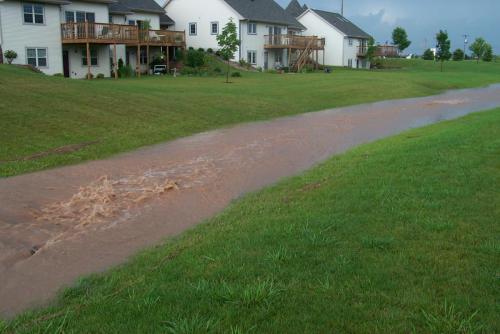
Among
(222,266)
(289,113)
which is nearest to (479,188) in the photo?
(222,266)

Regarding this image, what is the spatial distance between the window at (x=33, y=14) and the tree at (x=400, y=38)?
63102 millimetres

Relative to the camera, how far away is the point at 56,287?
19.3 ft

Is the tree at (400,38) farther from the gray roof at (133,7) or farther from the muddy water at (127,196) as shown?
the muddy water at (127,196)

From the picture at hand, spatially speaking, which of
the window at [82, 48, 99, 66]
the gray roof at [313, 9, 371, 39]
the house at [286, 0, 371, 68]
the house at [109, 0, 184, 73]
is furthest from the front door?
the gray roof at [313, 9, 371, 39]

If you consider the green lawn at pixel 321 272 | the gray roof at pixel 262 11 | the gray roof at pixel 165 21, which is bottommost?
the green lawn at pixel 321 272

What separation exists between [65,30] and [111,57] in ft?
16.5

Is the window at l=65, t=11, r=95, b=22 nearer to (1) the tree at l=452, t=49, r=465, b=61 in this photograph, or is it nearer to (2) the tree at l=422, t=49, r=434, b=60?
(2) the tree at l=422, t=49, r=434, b=60

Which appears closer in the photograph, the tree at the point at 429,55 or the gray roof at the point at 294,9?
the gray roof at the point at 294,9

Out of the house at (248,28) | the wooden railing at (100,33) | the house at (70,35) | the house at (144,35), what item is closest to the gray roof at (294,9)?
the house at (248,28)

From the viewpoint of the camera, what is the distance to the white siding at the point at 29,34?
116ft

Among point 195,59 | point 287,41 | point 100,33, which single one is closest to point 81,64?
point 100,33

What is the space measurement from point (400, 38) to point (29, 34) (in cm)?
6429

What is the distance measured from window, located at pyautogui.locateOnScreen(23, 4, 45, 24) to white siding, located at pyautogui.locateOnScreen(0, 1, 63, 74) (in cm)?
25

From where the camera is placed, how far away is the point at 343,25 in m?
71.8
